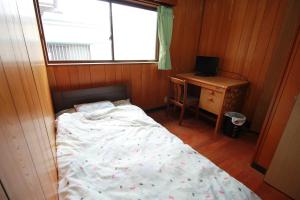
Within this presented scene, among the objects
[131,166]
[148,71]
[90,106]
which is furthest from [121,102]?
[131,166]

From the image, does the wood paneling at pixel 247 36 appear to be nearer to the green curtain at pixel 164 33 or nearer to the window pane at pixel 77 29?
the green curtain at pixel 164 33

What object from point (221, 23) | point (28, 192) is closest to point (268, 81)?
point (221, 23)

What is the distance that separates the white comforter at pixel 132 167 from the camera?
1.00 meters

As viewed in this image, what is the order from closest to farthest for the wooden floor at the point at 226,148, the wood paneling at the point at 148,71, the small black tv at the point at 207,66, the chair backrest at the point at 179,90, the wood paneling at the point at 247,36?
the wooden floor at the point at 226,148, the wood paneling at the point at 148,71, the wood paneling at the point at 247,36, the chair backrest at the point at 179,90, the small black tv at the point at 207,66

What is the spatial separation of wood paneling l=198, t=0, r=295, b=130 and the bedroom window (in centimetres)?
121

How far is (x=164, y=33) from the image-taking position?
277 centimetres

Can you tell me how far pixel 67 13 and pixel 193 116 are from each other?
9.27ft

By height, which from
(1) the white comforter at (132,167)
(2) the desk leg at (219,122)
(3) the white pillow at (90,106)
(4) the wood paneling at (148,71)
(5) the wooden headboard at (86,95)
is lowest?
(2) the desk leg at (219,122)

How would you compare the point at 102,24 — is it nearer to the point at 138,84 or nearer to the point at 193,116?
the point at 138,84

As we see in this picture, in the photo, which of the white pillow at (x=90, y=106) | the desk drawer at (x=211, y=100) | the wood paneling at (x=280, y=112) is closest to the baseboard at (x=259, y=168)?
the wood paneling at (x=280, y=112)

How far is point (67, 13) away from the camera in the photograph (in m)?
2.19

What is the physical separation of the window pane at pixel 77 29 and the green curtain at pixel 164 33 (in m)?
0.90

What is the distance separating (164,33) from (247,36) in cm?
142

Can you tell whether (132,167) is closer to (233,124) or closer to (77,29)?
(233,124)
